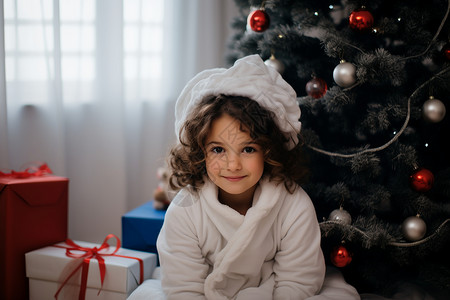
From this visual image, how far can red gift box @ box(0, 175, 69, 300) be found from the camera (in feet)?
4.18

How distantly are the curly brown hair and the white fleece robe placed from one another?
42 mm

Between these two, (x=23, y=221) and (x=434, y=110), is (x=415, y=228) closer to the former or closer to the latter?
(x=434, y=110)

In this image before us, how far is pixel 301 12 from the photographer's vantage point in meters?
1.24

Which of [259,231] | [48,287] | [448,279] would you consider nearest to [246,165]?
[259,231]

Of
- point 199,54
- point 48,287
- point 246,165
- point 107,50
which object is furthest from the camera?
point 199,54

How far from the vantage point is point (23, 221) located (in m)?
1.32

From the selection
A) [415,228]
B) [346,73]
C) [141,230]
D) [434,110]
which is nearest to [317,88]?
[346,73]

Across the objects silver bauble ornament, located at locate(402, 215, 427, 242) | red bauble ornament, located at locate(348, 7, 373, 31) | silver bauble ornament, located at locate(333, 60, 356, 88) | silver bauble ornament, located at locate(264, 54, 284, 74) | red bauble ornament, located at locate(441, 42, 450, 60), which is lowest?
silver bauble ornament, located at locate(402, 215, 427, 242)

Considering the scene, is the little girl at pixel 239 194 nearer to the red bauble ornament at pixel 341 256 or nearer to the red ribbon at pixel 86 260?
the red bauble ornament at pixel 341 256

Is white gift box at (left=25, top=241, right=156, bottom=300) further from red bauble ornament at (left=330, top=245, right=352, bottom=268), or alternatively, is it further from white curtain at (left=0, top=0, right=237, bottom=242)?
red bauble ornament at (left=330, top=245, right=352, bottom=268)

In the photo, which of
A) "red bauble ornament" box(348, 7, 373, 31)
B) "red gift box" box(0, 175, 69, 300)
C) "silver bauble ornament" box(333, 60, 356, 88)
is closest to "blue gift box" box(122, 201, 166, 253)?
"red gift box" box(0, 175, 69, 300)

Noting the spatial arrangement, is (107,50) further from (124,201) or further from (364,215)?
(364,215)

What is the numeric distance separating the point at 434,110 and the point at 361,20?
324mm

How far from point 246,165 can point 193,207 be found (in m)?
0.21
